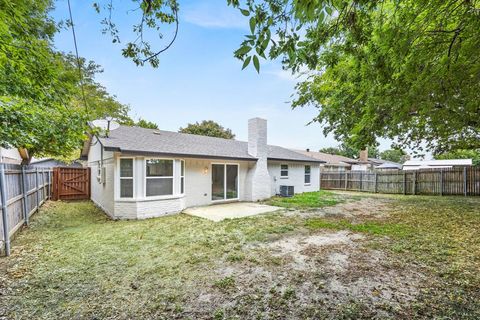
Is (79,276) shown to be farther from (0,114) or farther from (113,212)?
(113,212)

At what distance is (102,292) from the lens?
327 centimetres

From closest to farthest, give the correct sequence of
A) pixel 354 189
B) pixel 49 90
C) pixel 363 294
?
pixel 363 294
pixel 49 90
pixel 354 189

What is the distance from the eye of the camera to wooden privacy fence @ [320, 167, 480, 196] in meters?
13.6

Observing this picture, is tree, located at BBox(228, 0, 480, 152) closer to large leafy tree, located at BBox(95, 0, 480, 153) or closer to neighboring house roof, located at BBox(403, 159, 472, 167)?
large leafy tree, located at BBox(95, 0, 480, 153)

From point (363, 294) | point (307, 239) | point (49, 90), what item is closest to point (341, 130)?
point (307, 239)

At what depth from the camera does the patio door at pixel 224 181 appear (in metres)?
11.1

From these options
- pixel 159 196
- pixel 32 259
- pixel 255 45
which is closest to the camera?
pixel 255 45

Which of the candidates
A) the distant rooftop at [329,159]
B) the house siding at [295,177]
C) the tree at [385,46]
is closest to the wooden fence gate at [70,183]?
the house siding at [295,177]

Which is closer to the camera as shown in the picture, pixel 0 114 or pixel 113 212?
pixel 0 114

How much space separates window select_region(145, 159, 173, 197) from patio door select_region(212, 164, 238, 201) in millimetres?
2475

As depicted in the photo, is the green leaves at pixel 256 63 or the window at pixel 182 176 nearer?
the green leaves at pixel 256 63

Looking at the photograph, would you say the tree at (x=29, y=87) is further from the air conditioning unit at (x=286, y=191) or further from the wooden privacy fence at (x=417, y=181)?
the wooden privacy fence at (x=417, y=181)

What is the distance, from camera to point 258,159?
38.9ft

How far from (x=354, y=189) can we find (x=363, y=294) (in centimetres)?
1728
